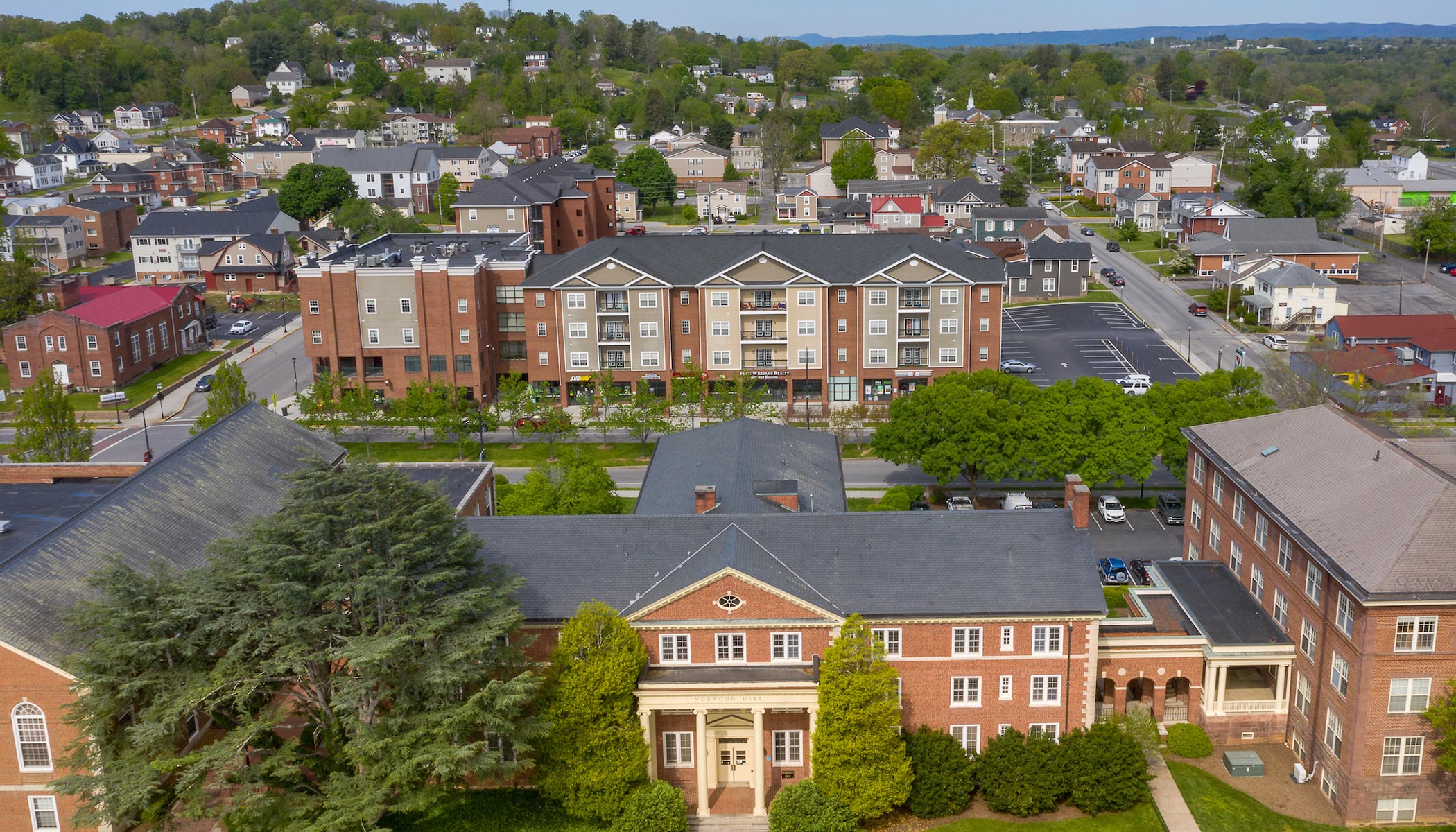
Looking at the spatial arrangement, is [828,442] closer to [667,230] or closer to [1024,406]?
[1024,406]

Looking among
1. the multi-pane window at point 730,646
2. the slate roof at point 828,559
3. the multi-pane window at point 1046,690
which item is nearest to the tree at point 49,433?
the slate roof at point 828,559

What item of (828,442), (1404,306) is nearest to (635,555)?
(828,442)

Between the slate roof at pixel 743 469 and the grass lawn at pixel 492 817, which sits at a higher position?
the slate roof at pixel 743 469

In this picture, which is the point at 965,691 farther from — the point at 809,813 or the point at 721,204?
the point at 721,204

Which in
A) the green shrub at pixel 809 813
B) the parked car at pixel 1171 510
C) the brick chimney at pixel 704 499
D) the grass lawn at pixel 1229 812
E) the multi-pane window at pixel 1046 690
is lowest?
the grass lawn at pixel 1229 812

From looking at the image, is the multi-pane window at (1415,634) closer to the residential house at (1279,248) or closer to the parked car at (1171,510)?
the parked car at (1171,510)

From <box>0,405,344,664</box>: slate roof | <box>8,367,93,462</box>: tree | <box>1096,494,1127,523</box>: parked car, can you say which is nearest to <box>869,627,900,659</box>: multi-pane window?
<box>0,405,344,664</box>: slate roof
